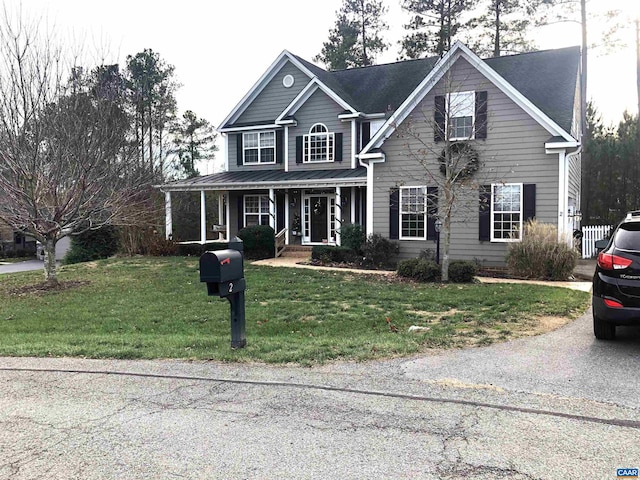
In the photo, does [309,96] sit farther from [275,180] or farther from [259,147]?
[275,180]

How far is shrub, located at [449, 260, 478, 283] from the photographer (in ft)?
41.0

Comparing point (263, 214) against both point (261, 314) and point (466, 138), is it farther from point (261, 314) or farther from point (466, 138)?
point (261, 314)

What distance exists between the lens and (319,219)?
21.1 m

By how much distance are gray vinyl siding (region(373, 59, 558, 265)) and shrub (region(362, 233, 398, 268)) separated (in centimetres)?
46

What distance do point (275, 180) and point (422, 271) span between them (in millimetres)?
8937

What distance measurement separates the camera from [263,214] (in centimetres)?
2200

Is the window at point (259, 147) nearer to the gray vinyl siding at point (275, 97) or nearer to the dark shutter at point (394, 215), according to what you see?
the gray vinyl siding at point (275, 97)

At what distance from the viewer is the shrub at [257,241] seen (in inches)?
719

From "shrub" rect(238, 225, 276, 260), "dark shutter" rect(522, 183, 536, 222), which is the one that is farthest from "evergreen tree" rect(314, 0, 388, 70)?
"dark shutter" rect(522, 183, 536, 222)

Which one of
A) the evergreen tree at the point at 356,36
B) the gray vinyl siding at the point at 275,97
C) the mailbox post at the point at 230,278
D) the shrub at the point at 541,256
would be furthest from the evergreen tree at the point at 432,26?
the mailbox post at the point at 230,278

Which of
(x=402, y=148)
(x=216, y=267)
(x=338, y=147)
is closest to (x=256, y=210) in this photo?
(x=338, y=147)

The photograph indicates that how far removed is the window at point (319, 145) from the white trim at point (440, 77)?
4.50 meters

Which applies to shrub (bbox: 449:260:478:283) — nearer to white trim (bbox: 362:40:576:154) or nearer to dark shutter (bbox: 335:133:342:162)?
white trim (bbox: 362:40:576:154)

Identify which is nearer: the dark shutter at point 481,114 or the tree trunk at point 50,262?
the tree trunk at point 50,262
